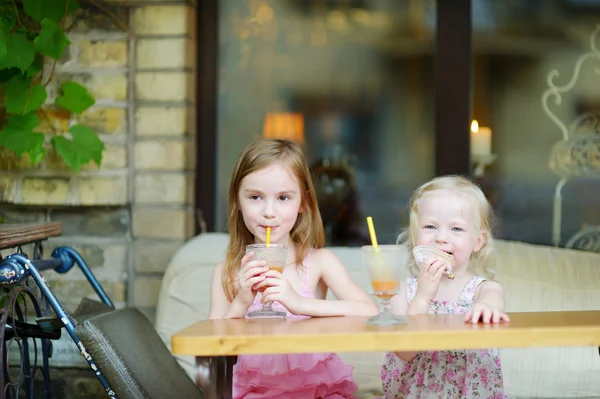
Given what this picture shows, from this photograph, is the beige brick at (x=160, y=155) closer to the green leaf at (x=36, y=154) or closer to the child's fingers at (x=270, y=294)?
the green leaf at (x=36, y=154)

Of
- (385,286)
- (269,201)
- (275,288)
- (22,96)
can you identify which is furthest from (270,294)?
(22,96)

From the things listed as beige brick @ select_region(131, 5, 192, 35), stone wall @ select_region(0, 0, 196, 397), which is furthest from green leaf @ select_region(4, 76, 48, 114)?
beige brick @ select_region(131, 5, 192, 35)

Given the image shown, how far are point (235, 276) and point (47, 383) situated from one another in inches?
29.4

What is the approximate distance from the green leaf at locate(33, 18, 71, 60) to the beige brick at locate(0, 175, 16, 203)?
560 mm

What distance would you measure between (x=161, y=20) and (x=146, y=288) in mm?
965

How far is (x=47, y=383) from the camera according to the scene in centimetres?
255

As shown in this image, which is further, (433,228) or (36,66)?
(36,66)

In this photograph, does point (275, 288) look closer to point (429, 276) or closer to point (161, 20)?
point (429, 276)

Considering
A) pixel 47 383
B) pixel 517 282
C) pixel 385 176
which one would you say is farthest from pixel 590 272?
pixel 47 383

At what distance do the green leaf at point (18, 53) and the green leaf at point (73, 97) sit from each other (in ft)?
0.75

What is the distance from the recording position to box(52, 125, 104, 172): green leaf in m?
2.95

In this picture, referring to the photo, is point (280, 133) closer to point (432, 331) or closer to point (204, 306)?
point (204, 306)

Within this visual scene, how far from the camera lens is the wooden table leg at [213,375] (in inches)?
62.6

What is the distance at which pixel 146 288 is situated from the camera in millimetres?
3186
